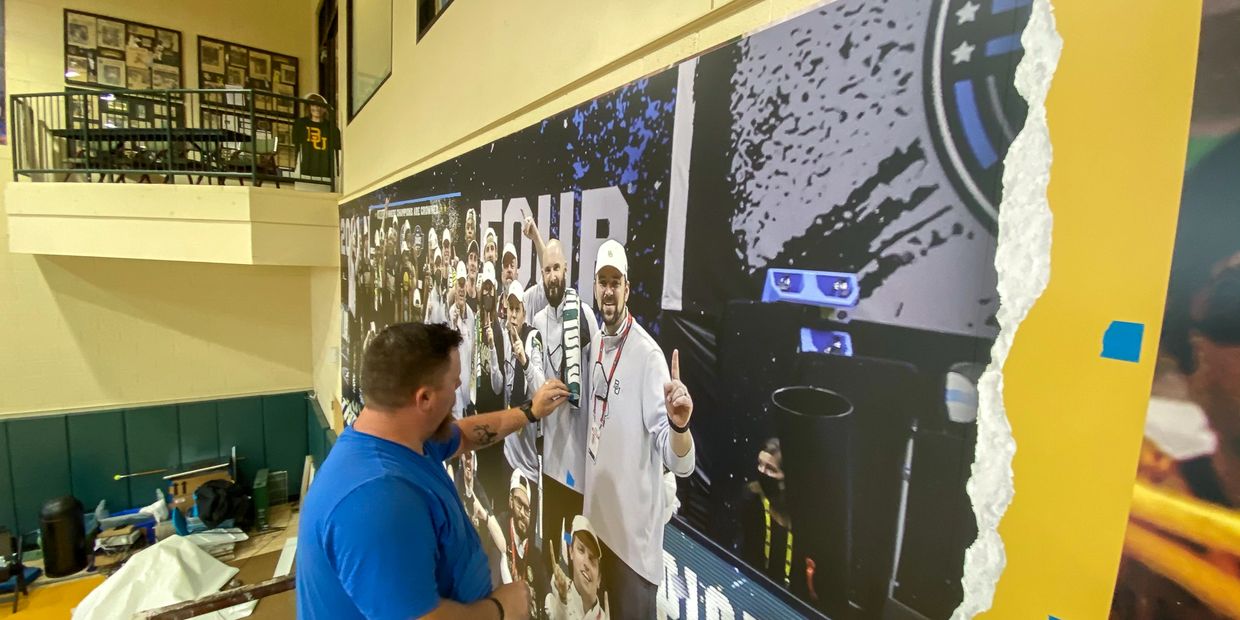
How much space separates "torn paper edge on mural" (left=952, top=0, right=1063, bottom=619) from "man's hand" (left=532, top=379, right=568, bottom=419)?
919mm

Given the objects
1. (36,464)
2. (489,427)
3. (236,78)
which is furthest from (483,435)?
(236,78)

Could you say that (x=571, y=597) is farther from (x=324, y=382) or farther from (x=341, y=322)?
(x=324, y=382)

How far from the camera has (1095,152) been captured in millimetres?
445

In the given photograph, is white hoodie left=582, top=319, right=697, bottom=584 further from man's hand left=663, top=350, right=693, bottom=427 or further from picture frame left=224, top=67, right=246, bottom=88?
picture frame left=224, top=67, right=246, bottom=88

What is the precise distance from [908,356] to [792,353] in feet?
0.50

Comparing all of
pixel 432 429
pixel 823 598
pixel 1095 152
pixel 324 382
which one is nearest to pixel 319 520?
pixel 432 429

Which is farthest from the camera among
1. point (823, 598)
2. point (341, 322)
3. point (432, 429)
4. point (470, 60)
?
point (341, 322)

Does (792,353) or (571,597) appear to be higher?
(792,353)

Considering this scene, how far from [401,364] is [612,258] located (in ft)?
1.52

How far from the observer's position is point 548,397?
1360 mm

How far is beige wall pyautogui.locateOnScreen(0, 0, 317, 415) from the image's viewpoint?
5.19 meters

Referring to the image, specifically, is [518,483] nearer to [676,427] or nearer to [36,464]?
[676,427]

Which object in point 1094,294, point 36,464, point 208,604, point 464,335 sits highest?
point 1094,294

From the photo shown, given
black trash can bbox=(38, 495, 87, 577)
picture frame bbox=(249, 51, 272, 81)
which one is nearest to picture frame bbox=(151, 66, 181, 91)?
picture frame bbox=(249, 51, 272, 81)
